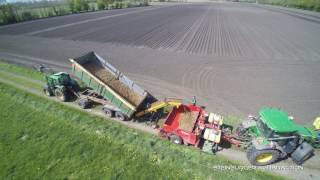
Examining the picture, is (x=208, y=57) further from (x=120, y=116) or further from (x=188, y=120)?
(x=120, y=116)

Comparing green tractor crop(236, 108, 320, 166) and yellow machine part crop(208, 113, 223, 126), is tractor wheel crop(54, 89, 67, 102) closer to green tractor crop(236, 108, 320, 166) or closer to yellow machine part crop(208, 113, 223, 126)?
yellow machine part crop(208, 113, 223, 126)

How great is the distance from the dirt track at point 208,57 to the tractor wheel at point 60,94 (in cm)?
651

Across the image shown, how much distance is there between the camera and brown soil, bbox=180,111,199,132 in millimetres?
11976

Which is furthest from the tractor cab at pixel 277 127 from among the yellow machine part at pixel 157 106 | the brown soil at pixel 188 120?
the yellow machine part at pixel 157 106

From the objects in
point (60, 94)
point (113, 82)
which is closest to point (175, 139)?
point (113, 82)

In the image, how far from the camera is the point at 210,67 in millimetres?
22578

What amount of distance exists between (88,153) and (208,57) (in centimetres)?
A: 1876

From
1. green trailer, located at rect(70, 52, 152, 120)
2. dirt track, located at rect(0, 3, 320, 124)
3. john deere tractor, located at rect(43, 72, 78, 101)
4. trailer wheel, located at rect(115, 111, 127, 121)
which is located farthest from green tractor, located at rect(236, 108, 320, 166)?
john deere tractor, located at rect(43, 72, 78, 101)

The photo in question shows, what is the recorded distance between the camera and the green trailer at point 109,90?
1316 cm

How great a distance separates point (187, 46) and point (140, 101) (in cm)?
1843

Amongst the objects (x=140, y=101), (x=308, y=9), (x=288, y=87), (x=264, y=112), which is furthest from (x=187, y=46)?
(x=308, y=9)

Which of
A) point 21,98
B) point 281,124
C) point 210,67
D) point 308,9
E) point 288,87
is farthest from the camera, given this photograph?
point 308,9

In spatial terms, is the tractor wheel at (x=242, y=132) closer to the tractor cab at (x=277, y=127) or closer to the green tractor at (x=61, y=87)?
the tractor cab at (x=277, y=127)

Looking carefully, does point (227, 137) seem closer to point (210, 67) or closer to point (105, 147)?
point (105, 147)
